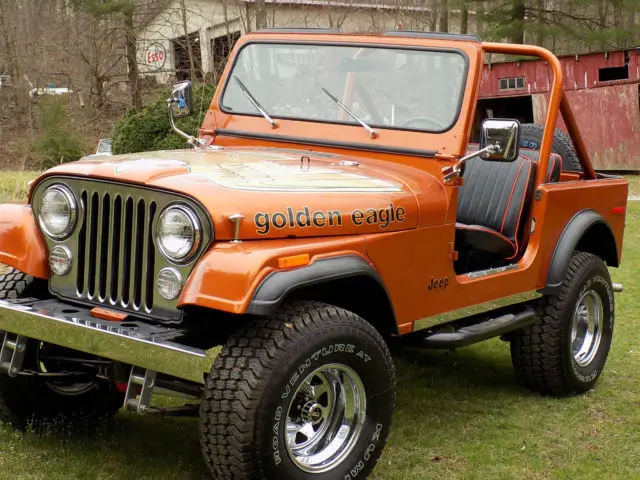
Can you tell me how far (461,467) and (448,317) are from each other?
0.72 meters

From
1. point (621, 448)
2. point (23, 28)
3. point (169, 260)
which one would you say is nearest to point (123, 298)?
point (169, 260)

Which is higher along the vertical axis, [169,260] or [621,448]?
[169,260]

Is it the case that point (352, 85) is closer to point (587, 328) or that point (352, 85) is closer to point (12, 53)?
point (587, 328)

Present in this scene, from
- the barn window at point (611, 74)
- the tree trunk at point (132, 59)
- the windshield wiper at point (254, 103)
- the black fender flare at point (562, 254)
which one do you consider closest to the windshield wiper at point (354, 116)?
the windshield wiper at point (254, 103)

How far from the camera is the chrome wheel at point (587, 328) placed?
5.50m

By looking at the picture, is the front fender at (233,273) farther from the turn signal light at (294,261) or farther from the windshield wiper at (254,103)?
the windshield wiper at (254,103)

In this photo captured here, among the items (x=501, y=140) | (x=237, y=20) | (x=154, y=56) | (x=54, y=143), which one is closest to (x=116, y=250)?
(x=501, y=140)

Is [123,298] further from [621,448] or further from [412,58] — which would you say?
[621,448]

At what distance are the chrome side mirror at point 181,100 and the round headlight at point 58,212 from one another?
132cm

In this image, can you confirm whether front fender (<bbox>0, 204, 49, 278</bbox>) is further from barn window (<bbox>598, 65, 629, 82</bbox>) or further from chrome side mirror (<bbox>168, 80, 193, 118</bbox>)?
barn window (<bbox>598, 65, 629, 82</bbox>)

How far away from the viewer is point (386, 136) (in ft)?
15.2

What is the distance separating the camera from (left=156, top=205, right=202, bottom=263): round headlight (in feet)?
11.3

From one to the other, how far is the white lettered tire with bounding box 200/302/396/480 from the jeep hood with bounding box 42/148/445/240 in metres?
0.37

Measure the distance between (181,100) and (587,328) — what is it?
286 centimetres
